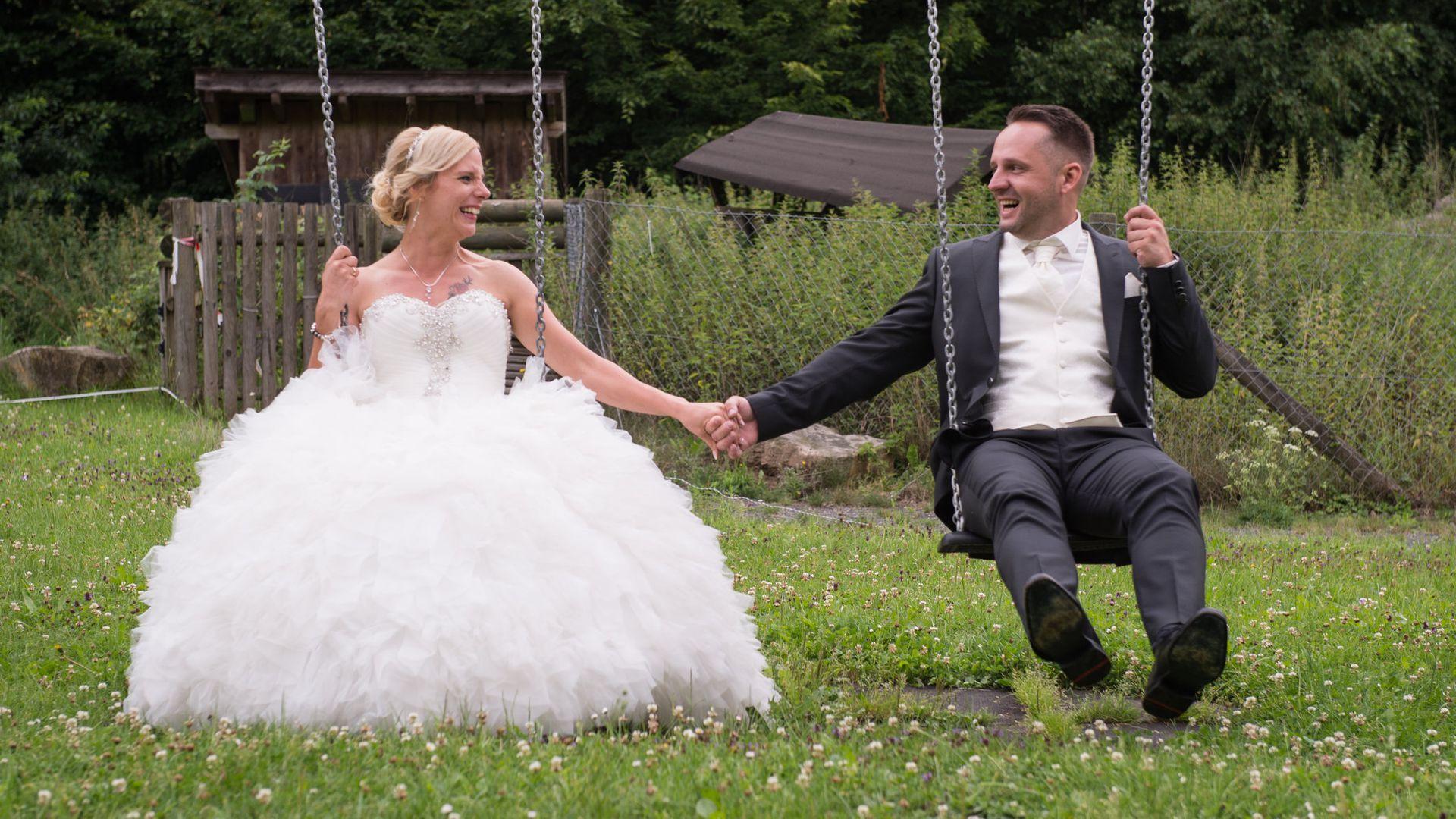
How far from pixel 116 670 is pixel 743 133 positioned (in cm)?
1490

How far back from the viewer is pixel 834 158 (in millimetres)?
16984

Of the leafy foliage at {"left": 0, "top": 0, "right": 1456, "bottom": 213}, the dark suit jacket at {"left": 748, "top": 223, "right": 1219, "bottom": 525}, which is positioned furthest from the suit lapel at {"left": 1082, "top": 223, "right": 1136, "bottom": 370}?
the leafy foliage at {"left": 0, "top": 0, "right": 1456, "bottom": 213}

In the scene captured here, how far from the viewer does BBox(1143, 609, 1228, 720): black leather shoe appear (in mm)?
3594

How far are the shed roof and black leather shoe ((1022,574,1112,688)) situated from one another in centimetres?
1097

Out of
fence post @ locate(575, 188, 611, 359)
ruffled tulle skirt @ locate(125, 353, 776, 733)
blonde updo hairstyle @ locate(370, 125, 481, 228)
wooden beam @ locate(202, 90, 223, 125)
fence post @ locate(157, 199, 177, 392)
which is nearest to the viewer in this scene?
ruffled tulle skirt @ locate(125, 353, 776, 733)

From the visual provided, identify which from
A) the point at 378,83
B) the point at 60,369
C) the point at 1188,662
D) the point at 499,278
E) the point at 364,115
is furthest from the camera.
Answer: the point at 364,115

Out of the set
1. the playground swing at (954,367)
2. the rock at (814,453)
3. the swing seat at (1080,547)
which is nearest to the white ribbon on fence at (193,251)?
the rock at (814,453)

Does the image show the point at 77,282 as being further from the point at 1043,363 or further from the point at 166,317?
the point at 1043,363

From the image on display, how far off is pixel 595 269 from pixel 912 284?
227 centimetres

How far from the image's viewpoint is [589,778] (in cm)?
322

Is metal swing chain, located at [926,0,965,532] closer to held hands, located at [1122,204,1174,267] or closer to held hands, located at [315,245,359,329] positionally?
held hands, located at [1122,204,1174,267]

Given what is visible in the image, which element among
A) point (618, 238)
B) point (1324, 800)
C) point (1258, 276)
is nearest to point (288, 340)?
point (618, 238)

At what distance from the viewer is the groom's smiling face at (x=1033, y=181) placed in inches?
182

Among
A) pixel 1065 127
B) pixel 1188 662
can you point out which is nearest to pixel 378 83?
pixel 1065 127
